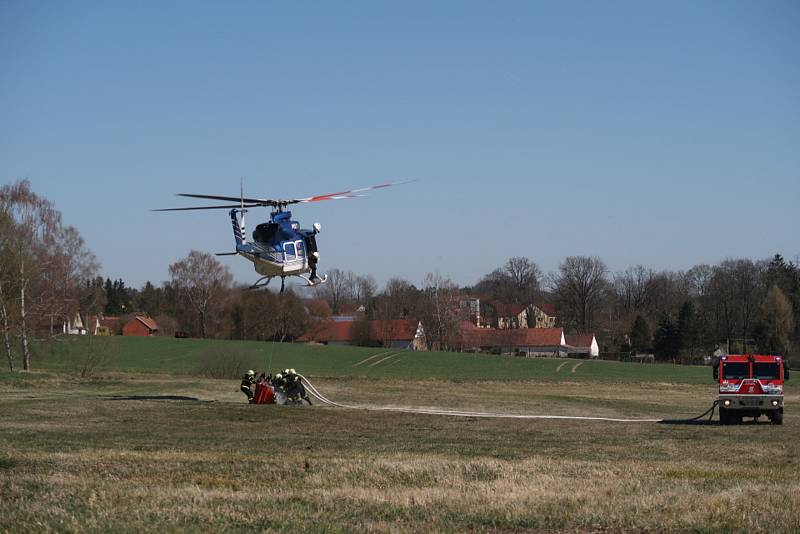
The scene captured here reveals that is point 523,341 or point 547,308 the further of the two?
point 547,308

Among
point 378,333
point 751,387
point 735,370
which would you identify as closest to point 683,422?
point 735,370

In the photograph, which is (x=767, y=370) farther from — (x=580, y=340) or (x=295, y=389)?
(x=580, y=340)

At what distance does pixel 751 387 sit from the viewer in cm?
3272

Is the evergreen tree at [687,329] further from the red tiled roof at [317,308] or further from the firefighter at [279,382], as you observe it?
the firefighter at [279,382]

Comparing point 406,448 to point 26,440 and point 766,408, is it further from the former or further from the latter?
point 766,408

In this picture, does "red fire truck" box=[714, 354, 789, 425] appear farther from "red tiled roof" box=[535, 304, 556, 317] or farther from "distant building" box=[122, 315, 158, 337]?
"red tiled roof" box=[535, 304, 556, 317]

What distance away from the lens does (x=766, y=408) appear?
32.7 metres

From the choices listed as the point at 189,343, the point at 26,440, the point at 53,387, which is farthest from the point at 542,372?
the point at 26,440

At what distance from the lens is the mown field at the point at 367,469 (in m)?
11.2

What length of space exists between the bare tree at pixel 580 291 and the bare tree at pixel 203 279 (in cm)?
9231

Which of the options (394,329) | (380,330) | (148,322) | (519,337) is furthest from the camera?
(519,337)

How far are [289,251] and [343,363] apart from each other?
55165 millimetres

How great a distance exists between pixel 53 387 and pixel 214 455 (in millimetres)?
29594

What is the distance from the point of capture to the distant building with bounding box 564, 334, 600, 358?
457 feet
